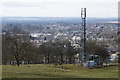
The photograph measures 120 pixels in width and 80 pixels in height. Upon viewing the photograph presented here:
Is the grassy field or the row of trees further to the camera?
the row of trees

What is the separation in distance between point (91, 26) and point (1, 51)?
79.8 meters

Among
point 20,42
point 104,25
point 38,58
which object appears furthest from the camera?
point 104,25

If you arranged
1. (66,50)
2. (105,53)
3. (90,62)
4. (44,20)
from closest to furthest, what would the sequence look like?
(90,62) < (105,53) < (66,50) < (44,20)

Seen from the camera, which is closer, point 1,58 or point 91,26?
point 1,58

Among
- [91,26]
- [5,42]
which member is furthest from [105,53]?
[91,26]

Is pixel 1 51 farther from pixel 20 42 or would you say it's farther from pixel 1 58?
pixel 20 42

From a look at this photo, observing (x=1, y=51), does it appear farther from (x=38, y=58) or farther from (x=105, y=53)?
(x=105, y=53)

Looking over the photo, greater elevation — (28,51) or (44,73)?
(28,51)

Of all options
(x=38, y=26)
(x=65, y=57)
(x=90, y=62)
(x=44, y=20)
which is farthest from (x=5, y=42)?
(x=44, y=20)

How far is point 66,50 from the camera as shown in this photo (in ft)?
157

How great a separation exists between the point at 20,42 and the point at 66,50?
1472 centimetres

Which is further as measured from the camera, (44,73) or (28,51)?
(28,51)

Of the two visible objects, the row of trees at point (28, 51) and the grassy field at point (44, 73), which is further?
the row of trees at point (28, 51)

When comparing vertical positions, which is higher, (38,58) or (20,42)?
(20,42)
